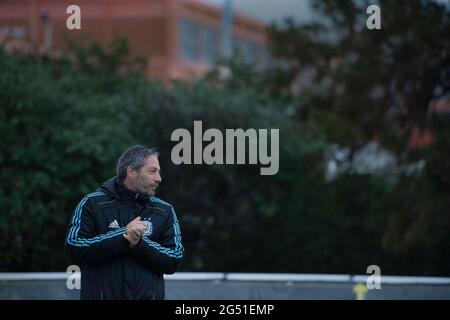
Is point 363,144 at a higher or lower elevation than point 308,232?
higher

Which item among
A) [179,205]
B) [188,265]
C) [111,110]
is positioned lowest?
[188,265]

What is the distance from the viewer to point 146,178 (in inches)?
257

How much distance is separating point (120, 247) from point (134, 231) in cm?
18

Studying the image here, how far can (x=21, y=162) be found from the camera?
45.9ft

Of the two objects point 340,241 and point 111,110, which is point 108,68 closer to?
point 111,110

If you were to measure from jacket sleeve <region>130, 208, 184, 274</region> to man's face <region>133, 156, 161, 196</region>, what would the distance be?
277 millimetres

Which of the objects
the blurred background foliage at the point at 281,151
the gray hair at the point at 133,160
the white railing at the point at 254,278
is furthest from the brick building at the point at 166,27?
the gray hair at the point at 133,160

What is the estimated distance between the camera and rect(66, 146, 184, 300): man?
638 cm

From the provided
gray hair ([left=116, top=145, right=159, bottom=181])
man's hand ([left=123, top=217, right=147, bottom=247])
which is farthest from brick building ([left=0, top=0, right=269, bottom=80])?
man's hand ([left=123, top=217, right=147, bottom=247])

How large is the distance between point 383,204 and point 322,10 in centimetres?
468

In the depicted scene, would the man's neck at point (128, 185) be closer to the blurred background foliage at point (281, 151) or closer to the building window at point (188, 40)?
the blurred background foliage at point (281, 151)

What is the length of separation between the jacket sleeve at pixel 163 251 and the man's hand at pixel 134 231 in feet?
0.22
